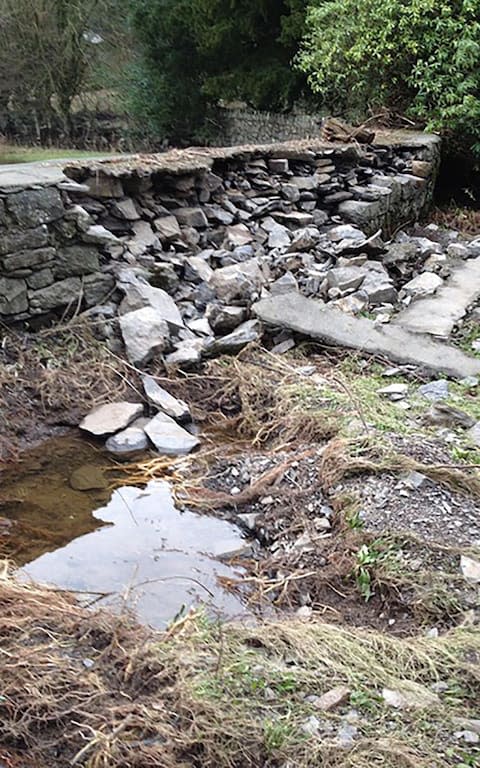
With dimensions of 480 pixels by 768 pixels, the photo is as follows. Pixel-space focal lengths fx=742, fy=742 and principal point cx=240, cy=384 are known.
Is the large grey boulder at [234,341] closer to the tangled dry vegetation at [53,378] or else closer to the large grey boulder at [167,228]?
the tangled dry vegetation at [53,378]

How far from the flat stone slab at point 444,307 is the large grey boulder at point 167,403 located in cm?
176

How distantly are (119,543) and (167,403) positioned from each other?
4.16ft

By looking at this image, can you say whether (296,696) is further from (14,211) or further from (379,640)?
(14,211)

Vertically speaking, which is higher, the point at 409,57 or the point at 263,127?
the point at 409,57

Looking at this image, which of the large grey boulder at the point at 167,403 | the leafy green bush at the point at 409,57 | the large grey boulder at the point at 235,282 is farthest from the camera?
the leafy green bush at the point at 409,57

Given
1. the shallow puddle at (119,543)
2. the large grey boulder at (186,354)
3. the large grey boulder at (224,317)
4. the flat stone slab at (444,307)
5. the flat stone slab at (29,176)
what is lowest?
the shallow puddle at (119,543)

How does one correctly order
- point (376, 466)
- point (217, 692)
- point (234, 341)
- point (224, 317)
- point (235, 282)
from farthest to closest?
point (235, 282), point (224, 317), point (234, 341), point (376, 466), point (217, 692)

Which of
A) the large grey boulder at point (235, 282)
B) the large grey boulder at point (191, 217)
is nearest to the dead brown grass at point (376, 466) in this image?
the large grey boulder at point (235, 282)

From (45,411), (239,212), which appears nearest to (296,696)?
(45,411)

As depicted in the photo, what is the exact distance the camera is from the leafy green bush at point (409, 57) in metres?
8.58

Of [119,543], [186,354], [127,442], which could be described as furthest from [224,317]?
[119,543]

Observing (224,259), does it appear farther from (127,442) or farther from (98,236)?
(127,442)

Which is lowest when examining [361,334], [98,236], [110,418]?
[110,418]

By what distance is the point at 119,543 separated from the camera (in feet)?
11.7
